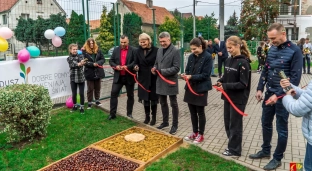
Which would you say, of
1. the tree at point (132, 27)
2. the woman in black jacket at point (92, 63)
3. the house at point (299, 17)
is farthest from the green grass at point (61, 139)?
the house at point (299, 17)

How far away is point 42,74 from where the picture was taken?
7027 millimetres

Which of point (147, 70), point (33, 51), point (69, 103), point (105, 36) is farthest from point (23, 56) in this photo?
point (105, 36)

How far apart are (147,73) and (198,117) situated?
156cm

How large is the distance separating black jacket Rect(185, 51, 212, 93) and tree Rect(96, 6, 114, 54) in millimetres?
4461

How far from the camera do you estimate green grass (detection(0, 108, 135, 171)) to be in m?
4.38

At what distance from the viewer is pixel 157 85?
5656mm

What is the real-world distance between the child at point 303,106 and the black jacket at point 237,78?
1.23m

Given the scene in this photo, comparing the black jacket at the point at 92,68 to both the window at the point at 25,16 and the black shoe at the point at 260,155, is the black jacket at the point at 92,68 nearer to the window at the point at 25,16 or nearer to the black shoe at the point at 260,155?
the window at the point at 25,16

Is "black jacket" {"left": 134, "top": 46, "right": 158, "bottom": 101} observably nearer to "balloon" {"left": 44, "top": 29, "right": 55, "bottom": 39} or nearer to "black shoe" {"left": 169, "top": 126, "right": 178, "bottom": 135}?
"black shoe" {"left": 169, "top": 126, "right": 178, "bottom": 135}

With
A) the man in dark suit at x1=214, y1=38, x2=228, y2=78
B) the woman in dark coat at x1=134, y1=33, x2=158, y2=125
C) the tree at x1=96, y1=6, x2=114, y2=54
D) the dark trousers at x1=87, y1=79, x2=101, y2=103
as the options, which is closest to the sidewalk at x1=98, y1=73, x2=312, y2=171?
the dark trousers at x1=87, y1=79, x2=101, y2=103

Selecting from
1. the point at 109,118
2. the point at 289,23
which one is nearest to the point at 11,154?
the point at 109,118

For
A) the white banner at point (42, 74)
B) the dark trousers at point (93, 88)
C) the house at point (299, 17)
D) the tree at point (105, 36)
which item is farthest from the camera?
the house at point (299, 17)

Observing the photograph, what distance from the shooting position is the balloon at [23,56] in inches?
251

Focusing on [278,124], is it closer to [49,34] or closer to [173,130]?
[173,130]
